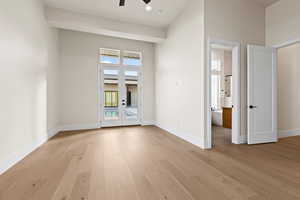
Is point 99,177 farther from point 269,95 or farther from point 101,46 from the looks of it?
point 101,46

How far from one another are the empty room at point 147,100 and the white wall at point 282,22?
2cm

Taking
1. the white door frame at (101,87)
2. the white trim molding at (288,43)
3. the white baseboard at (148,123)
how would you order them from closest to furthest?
the white trim molding at (288,43) → the white door frame at (101,87) → the white baseboard at (148,123)

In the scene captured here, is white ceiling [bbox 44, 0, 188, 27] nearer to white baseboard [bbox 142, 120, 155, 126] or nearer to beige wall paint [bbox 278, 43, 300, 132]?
beige wall paint [bbox 278, 43, 300, 132]

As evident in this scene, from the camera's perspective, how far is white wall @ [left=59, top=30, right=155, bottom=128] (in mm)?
4977

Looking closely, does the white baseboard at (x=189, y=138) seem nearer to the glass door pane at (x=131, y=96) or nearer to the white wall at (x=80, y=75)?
the glass door pane at (x=131, y=96)

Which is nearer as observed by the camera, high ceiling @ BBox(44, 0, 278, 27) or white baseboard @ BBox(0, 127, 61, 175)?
white baseboard @ BBox(0, 127, 61, 175)

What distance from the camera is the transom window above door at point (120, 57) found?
5.54m

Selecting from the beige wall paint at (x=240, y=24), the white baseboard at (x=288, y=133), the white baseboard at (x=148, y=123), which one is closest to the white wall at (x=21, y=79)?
the white baseboard at (x=148, y=123)

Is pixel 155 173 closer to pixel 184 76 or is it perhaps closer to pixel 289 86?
pixel 184 76

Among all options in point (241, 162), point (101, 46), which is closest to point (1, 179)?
point (241, 162)

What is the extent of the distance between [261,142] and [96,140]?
428 cm

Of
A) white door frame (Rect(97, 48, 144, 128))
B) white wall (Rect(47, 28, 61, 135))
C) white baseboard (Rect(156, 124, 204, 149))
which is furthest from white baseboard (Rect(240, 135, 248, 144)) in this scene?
white wall (Rect(47, 28, 61, 135))

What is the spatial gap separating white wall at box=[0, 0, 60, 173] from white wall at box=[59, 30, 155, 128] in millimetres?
1351

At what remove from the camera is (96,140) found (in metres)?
3.82
